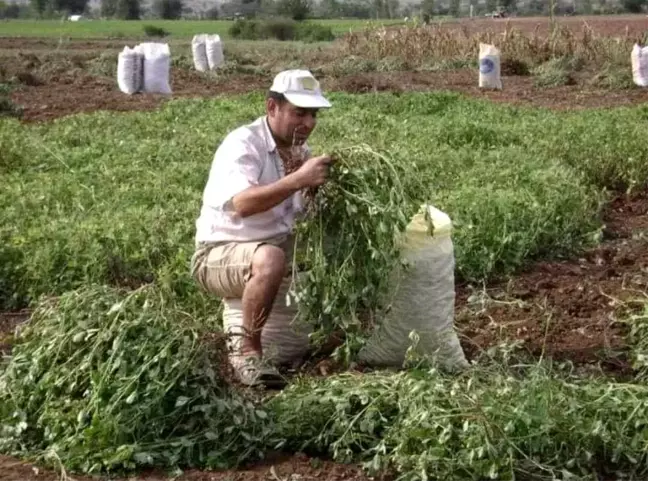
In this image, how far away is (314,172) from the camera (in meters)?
4.97

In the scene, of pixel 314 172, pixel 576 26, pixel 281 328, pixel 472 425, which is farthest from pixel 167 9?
pixel 472 425

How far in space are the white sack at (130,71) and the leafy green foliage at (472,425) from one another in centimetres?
1386

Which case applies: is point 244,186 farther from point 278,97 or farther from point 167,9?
point 167,9

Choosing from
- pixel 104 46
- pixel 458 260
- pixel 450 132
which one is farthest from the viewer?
pixel 104 46

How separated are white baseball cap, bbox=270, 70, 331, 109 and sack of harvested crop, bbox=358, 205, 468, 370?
26.2 inches

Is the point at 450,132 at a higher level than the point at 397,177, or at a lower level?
lower

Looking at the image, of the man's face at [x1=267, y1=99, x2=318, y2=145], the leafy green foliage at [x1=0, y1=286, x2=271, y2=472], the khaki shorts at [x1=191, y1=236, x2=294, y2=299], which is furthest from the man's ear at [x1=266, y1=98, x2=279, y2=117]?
the leafy green foliage at [x1=0, y1=286, x2=271, y2=472]

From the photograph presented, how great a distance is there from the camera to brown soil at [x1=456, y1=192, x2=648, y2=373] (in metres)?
5.69

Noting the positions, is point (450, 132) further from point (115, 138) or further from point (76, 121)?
point (76, 121)

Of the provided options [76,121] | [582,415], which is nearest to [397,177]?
[582,415]

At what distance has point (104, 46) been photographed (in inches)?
1335

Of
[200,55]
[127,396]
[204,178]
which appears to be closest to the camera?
[127,396]

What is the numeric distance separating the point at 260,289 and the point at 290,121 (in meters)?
0.75

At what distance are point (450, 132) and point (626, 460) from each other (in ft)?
23.0
